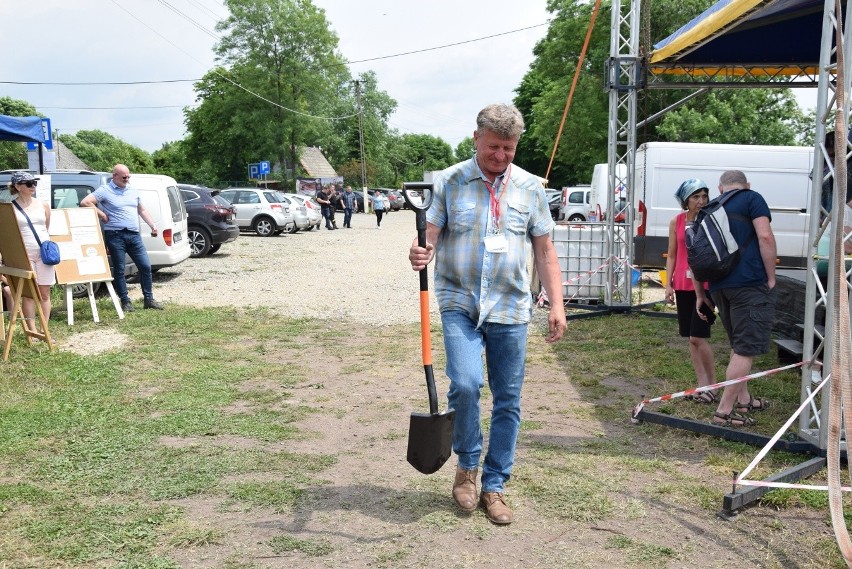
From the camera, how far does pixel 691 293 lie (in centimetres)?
668

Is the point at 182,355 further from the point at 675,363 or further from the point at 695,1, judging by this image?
the point at 695,1

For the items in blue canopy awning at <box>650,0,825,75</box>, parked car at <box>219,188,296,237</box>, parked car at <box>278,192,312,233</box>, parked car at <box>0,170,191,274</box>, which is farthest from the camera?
parked car at <box>278,192,312,233</box>

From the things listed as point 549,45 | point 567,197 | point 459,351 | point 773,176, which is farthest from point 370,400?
point 549,45

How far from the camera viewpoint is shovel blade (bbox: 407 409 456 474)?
395 centimetres

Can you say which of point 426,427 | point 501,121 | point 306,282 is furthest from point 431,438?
point 306,282

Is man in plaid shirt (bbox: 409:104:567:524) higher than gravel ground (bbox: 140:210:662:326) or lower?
higher

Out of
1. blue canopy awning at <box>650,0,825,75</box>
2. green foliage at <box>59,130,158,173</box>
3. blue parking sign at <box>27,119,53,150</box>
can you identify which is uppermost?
green foliage at <box>59,130,158,173</box>

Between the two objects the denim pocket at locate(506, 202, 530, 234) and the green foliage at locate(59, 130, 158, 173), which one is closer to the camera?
the denim pocket at locate(506, 202, 530, 234)

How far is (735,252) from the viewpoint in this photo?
5617mm

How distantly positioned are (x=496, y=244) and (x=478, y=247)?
9cm

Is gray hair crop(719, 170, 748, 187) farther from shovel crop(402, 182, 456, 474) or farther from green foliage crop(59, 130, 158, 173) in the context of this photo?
green foliage crop(59, 130, 158, 173)

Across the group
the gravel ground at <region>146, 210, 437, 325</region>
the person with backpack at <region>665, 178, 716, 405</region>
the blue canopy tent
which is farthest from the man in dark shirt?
the person with backpack at <region>665, 178, 716, 405</region>

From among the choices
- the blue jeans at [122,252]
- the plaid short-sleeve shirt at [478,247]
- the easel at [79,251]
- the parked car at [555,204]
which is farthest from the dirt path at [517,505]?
the parked car at [555,204]

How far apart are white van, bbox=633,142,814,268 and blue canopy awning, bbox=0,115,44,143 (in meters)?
9.75
